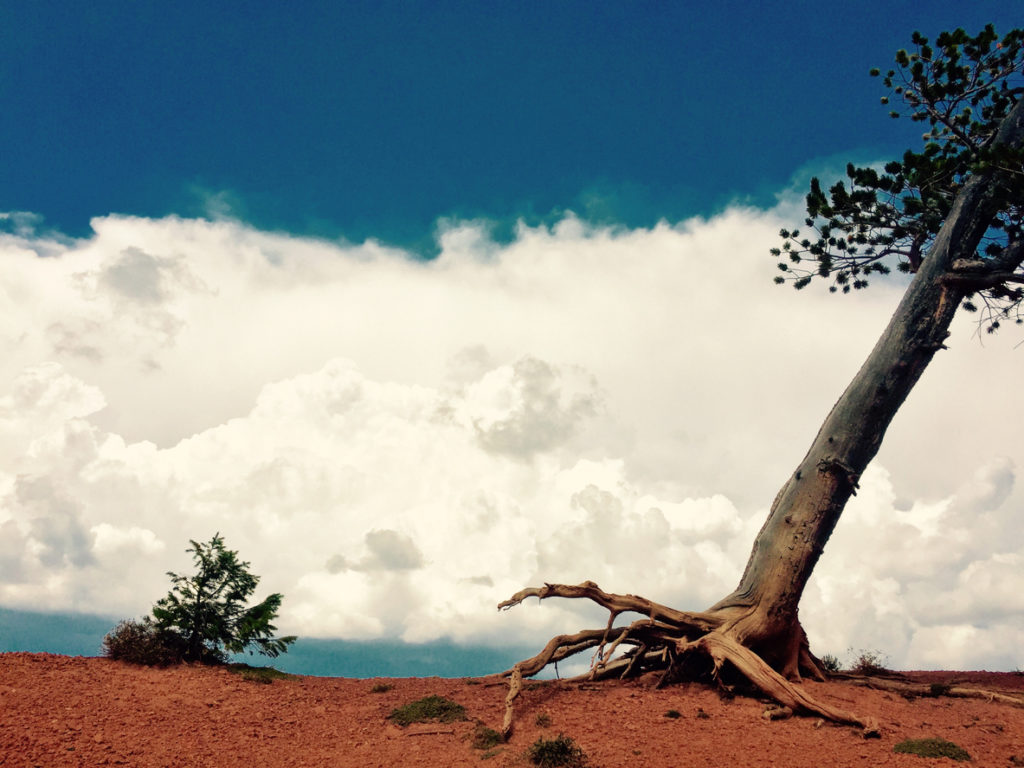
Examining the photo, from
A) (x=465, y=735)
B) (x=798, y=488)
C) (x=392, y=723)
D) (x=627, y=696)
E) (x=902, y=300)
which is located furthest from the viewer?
(x=902, y=300)

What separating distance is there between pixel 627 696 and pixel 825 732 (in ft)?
10.9

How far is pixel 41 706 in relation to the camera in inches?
491

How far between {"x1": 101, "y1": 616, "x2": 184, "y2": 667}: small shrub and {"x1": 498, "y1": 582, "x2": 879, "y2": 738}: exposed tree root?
6781mm

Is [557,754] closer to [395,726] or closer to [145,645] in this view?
[395,726]

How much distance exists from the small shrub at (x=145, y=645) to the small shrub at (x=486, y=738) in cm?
692

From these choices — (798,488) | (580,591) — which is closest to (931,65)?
(798,488)

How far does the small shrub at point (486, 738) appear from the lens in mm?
11477

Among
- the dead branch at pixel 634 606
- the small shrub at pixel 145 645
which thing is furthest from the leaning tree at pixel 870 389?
the small shrub at pixel 145 645

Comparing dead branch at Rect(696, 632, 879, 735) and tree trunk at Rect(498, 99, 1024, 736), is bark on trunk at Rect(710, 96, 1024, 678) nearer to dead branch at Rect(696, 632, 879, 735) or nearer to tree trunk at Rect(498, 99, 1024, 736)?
tree trunk at Rect(498, 99, 1024, 736)

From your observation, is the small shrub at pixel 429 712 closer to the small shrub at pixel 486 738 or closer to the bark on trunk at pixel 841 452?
the small shrub at pixel 486 738

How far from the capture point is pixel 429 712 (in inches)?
512

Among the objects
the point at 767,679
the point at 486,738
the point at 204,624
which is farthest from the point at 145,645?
the point at 767,679

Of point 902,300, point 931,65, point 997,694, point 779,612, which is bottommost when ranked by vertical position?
point 997,694

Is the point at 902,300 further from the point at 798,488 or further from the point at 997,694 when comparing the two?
the point at 997,694
